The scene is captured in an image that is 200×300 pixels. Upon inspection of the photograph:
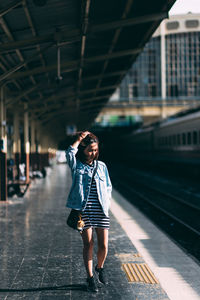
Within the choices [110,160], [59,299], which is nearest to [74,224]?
[59,299]

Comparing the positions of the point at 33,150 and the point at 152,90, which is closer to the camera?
the point at 33,150

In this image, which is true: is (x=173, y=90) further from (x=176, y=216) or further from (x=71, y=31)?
(x=71, y=31)

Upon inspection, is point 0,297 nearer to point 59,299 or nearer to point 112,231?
point 59,299

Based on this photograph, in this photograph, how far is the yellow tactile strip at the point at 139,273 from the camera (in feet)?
17.5

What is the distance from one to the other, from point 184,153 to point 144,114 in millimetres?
26221

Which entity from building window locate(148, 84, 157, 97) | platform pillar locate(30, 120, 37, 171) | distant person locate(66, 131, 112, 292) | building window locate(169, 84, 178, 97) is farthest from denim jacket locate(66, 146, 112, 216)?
building window locate(148, 84, 157, 97)

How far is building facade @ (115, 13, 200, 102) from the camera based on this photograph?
88062mm

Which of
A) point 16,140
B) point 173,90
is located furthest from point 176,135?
point 173,90

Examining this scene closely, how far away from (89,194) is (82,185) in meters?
0.13

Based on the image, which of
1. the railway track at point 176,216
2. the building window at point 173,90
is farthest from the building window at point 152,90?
the railway track at point 176,216

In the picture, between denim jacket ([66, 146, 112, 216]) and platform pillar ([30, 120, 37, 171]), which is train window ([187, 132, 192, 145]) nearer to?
platform pillar ([30, 120, 37, 171])

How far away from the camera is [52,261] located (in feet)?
20.5

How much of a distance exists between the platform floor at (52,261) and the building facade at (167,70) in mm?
79305

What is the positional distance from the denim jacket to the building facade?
83.1m
